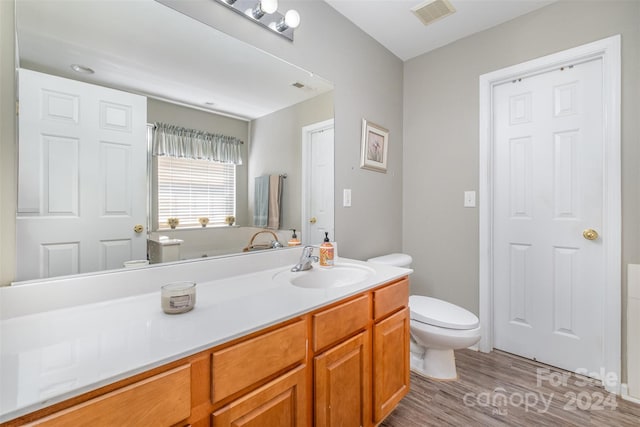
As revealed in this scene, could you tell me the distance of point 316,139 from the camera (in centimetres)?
179

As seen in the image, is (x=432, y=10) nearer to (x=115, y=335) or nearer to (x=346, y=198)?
(x=346, y=198)

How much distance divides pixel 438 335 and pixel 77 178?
192cm

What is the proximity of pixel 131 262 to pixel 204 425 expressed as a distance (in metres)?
0.65

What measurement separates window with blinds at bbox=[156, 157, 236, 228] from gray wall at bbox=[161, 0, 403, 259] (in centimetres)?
65

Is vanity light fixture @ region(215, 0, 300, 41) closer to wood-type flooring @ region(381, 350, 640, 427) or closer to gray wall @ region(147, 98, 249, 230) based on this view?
gray wall @ region(147, 98, 249, 230)

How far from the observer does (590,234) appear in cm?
179

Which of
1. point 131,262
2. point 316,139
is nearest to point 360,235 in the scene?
point 316,139

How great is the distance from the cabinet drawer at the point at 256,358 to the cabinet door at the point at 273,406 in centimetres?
3

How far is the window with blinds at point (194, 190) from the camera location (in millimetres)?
1172

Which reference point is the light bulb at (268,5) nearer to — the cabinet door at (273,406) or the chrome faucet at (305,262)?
the chrome faucet at (305,262)

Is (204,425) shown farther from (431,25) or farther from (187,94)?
(431,25)

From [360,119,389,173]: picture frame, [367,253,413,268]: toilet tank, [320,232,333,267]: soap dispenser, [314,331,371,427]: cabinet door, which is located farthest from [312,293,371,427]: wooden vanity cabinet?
[360,119,389,173]: picture frame

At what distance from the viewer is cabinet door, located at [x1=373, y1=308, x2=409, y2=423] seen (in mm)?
1288

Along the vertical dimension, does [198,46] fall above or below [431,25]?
below
